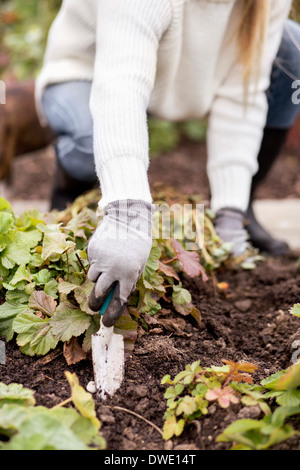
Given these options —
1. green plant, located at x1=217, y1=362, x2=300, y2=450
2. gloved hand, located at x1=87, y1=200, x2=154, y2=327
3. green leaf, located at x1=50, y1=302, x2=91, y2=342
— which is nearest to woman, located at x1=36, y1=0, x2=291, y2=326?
gloved hand, located at x1=87, y1=200, x2=154, y2=327

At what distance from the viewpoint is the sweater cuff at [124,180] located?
1237 millimetres

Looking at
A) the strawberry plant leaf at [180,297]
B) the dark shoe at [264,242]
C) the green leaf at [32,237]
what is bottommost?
the dark shoe at [264,242]

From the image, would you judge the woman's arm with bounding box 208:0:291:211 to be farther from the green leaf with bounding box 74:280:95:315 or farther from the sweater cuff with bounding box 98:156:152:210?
the green leaf with bounding box 74:280:95:315

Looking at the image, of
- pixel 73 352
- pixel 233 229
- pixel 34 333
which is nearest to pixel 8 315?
pixel 34 333

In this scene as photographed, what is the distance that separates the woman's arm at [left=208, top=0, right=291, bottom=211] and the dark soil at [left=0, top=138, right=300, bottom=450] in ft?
1.04

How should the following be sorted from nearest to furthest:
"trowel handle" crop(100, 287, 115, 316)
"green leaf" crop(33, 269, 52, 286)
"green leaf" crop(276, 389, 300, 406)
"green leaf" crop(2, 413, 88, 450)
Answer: "green leaf" crop(2, 413, 88, 450) → "green leaf" crop(276, 389, 300, 406) → "trowel handle" crop(100, 287, 115, 316) → "green leaf" crop(33, 269, 52, 286)

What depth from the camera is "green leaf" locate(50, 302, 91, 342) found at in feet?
4.01

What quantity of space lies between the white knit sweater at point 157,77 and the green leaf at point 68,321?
27cm

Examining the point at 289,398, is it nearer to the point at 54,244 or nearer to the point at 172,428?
the point at 172,428

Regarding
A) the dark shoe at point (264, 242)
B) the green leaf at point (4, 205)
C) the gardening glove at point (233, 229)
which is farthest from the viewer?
the dark shoe at point (264, 242)

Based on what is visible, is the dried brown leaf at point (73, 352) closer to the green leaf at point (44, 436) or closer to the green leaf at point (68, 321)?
the green leaf at point (68, 321)

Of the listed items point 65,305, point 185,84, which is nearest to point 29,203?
point 185,84

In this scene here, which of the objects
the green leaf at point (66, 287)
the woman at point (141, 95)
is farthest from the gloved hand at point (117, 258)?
the green leaf at point (66, 287)

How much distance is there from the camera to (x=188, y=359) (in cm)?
129
